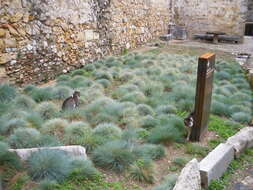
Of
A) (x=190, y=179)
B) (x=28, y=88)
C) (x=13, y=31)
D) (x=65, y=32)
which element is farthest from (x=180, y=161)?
(x=65, y=32)

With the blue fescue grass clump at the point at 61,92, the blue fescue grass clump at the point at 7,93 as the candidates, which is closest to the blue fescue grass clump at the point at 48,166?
the blue fescue grass clump at the point at 7,93

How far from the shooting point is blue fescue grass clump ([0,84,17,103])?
4727 mm

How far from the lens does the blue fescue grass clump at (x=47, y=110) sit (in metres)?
4.33

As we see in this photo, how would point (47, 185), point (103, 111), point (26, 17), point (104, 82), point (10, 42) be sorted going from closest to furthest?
point (47, 185) < point (103, 111) < point (10, 42) < point (26, 17) < point (104, 82)

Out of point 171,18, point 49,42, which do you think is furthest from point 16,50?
point 171,18

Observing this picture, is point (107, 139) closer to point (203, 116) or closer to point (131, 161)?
point (131, 161)

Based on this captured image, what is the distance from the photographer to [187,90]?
5457 millimetres

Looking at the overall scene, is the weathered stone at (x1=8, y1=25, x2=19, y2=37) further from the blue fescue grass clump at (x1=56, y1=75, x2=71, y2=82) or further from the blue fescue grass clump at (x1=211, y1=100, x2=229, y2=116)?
the blue fescue grass clump at (x1=211, y1=100, x2=229, y2=116)

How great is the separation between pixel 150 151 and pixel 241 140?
128 cm

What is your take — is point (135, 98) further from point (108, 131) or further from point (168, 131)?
point (108, 131)

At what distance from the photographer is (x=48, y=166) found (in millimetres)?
2832

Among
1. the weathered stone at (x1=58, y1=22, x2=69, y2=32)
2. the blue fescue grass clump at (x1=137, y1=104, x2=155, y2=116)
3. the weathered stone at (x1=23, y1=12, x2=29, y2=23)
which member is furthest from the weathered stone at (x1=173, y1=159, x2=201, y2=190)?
the weathered stone at (x1=58, y1=22, x2=69, y2=32)

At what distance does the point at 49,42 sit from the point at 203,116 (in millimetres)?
3854

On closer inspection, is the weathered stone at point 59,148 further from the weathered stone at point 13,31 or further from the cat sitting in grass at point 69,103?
the weathered stone at point 13,31
